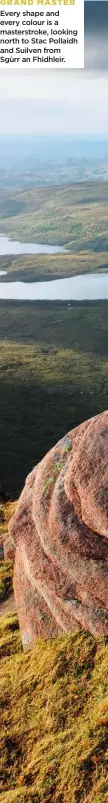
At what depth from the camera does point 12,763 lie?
24.0 metres

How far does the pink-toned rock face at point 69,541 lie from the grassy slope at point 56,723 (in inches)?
37.0

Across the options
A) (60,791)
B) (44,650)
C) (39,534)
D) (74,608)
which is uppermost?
(39,534)

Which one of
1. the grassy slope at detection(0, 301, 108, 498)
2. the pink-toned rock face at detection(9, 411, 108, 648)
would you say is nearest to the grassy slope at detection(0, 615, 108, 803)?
the pink-toned rock face at detection(9, 411, 108, 648)

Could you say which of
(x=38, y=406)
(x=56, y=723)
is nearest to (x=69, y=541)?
(x=56, y=723)

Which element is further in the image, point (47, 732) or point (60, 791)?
point (47, 732)

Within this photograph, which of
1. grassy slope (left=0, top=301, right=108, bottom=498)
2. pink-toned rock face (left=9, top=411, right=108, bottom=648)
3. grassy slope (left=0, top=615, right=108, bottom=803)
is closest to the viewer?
grassy slope (left=0, top=615, right=108, bottom=803)

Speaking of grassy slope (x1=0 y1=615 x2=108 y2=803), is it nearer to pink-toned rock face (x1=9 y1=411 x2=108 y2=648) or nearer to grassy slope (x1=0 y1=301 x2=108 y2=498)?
pink-toned rock face (x1=9 y1=411 x2=108 y2=648)

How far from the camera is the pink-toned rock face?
2483 cm

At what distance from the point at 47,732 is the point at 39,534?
7.09 meters

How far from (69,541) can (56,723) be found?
586cm

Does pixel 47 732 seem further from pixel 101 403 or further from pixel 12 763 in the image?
pixel 101 403

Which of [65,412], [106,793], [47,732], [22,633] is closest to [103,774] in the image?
[106,793]

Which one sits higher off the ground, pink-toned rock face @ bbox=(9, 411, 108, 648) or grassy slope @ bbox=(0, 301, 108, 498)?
pink-toned rock face @ bbox=(9, 411, 108, 648)

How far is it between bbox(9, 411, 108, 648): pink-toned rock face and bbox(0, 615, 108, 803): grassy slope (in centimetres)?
94
